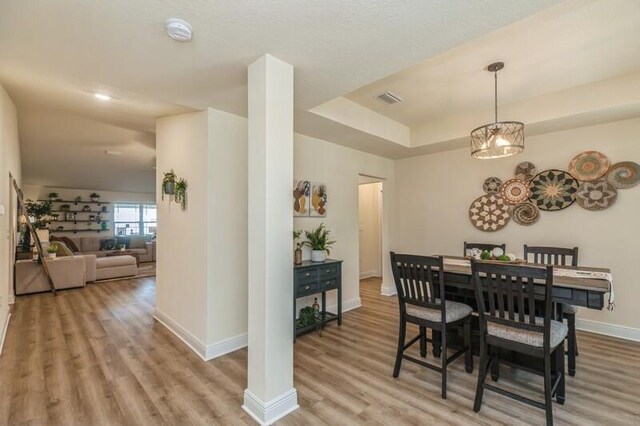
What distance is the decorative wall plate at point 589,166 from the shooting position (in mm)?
3453

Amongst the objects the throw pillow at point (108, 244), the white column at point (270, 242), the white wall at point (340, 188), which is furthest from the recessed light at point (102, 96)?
the throw pillow at point (108, 244)

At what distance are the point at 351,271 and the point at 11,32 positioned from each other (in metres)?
4.14

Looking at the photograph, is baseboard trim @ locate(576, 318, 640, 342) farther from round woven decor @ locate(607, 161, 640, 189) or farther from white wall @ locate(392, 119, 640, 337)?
round woven decor @ locate(607, 161, 640, 189)

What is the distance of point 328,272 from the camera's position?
359 cm

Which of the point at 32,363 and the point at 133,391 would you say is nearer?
the point at 133,391

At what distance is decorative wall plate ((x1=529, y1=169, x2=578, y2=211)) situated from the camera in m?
3.67

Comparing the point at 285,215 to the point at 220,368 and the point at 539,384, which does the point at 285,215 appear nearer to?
the point at 220,368

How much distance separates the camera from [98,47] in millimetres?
1948

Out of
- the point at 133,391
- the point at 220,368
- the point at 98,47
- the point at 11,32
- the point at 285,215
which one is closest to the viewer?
the point at 11,32

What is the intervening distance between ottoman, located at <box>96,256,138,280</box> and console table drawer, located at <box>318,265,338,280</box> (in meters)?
5.26

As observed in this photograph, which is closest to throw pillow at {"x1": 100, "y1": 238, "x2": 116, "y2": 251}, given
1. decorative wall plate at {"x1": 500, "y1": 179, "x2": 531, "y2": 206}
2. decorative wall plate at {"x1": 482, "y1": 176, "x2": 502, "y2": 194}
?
decorative wall plate at {"x1": 482, "y1": 176, "x2": 502, "y2": 194}

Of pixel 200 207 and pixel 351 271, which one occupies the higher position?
pixel 200 207

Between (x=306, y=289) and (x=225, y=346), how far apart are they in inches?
39.1

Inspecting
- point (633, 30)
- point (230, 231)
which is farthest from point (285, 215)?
point (633, 30)
